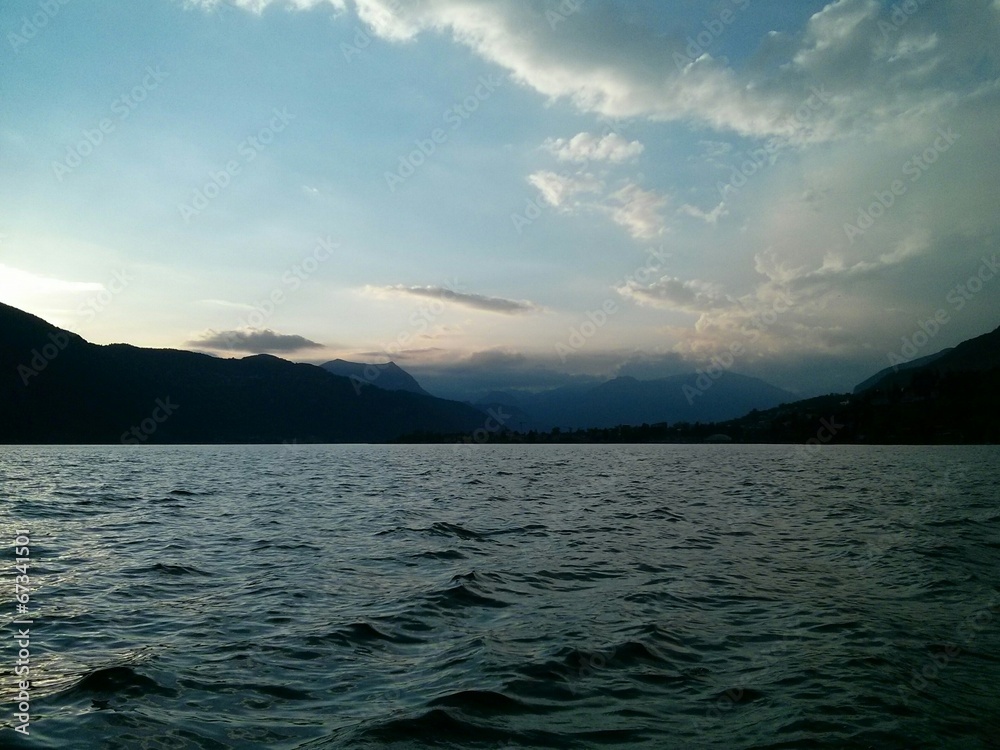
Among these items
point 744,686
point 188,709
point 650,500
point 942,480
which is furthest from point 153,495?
point 942,480

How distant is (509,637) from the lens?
524 inches

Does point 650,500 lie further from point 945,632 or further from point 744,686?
point 744,686

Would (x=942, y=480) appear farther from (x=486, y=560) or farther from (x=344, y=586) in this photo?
(x=344, y=586)

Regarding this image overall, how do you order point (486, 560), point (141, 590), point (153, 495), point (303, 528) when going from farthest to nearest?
point (153, 495), point (303, 528), point (486, 560), point (141, 590)

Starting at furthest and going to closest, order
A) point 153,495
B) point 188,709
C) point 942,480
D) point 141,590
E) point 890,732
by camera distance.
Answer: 1. point 942,480
2. point 153,495
3. point 141,590
4. point 188,709
5. point 890,732

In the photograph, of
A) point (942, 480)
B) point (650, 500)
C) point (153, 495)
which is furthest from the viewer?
point (942, 480)

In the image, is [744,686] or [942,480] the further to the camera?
[942,480]

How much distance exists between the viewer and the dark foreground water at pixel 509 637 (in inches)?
352

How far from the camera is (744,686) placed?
34.2 feet

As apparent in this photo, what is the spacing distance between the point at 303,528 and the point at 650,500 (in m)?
26.7

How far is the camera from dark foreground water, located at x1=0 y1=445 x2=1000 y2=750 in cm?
895

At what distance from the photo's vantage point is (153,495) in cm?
4866

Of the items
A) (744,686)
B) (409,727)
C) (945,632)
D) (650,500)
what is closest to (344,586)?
(409,727)

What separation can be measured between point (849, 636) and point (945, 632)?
2447 millimetres
